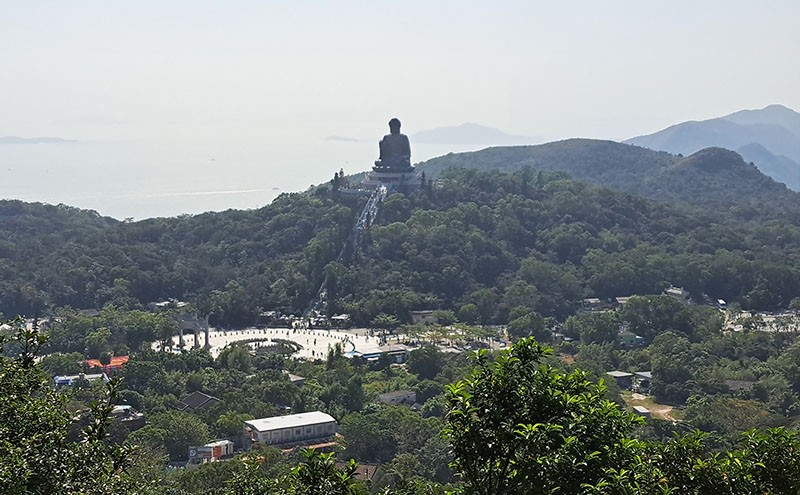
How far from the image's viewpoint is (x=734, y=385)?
30.8 meters

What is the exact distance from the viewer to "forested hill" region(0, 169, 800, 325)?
4556cm

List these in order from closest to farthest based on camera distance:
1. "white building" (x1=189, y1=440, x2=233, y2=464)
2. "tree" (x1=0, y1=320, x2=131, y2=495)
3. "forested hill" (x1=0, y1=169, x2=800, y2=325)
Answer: "tree" (x1=0, y1=320, x2=131, y2=495) < "white building" (x1=189, y1=440, x2=233, y2=464) < "forested hill" (x1=0, y1=169, x2=800, y2=325)

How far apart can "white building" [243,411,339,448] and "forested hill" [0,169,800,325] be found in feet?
57.3

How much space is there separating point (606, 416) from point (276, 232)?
48.0m


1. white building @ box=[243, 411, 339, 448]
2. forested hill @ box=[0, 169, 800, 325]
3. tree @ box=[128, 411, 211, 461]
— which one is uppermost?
forested hill @ box=[0, 169, 800, 325]

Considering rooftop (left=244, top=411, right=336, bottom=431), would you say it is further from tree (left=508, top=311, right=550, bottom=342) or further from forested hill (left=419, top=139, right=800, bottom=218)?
forested hill (left=419, top=139, right=800, bottom=218)

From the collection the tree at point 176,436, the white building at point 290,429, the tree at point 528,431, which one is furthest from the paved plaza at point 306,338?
the tree at point 528,431

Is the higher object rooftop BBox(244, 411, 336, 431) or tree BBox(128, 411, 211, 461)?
tree BBox(128, 411, 211, 461)

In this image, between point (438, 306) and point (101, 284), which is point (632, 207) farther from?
point (101, 284)

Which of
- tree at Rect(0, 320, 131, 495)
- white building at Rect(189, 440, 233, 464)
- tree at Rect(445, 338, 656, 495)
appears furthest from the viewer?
white building at Rect(189, 440, 233, 464)

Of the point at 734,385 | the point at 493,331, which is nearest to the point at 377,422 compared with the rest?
the point at 734,385

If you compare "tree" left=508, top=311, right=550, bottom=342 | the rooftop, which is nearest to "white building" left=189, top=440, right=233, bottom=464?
the rooftop

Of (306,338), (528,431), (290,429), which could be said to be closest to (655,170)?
(306,338)

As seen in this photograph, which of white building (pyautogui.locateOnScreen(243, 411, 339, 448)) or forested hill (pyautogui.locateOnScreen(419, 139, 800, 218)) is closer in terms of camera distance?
white building (pyautogui.locateOnScreen(243, 411, 339, 448))
